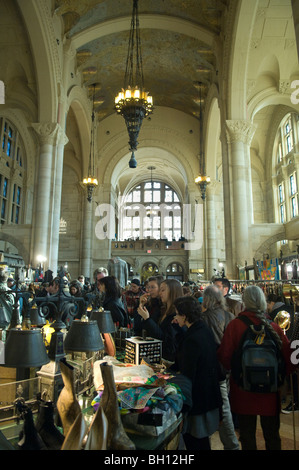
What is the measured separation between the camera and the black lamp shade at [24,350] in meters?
1.68

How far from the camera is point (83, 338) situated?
204 cm

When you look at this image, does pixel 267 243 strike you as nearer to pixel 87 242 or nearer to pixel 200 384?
pixel 200 384

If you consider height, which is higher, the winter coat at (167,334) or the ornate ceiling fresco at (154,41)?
the ornate ceiling fresco at (154,41)

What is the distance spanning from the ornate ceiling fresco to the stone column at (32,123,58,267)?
4866mm

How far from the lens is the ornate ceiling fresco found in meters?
13.6

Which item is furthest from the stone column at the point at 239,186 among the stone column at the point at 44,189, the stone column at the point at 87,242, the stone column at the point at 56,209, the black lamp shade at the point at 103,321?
the stone column at the point at 87,242

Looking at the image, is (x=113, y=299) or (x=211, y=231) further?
(x=211, y=231)

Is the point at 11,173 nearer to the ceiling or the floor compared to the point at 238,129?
nearer to the ceiling

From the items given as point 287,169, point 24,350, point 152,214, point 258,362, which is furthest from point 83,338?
point 152,214

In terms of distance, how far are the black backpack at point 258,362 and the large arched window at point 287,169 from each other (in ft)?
59.8

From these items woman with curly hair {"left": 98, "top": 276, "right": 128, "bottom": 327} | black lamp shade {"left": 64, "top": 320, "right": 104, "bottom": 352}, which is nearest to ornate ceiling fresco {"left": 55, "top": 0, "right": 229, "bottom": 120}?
woman with curly hair {"left": 98, "top": 276, "right": 128, "bottom": 327}

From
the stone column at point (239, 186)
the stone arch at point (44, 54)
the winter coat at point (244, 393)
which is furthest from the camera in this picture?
the stone column at point (239, 186)

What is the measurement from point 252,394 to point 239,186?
10.6 metres

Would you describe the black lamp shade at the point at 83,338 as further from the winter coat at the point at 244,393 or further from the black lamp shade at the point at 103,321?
the winter coat at the point at 244,393
